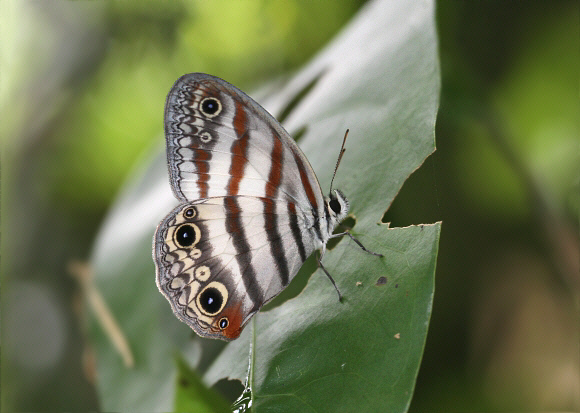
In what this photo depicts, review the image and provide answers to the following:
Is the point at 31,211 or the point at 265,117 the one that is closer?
the point at 265,117

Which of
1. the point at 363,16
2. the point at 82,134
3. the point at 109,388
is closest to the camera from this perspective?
the point at 109,388

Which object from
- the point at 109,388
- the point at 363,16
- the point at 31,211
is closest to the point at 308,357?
the point at 109,388

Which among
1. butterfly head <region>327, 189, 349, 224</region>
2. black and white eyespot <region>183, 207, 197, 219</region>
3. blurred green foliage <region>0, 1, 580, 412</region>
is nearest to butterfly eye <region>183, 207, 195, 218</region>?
black and white eyespot <region>183, 207, 197, 219</region>

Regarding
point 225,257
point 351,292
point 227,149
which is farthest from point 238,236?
point 351,292

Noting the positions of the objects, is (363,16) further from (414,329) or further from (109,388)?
(109,388)

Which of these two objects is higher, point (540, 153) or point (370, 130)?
point (540, 153)

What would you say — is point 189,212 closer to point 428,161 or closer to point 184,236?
point 184,236

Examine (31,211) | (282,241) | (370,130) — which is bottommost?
(282,241)

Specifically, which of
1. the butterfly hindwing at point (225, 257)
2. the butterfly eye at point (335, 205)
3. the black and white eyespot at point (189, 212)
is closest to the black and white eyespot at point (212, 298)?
the butterfly hindwing at point (225, 257)
